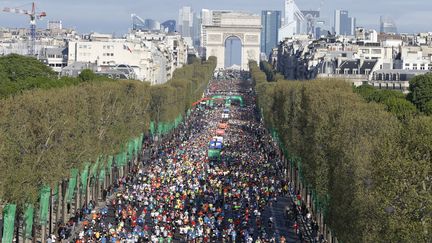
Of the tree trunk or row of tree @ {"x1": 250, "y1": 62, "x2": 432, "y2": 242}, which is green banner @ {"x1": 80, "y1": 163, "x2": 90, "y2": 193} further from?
row of tree @ {"x1": 250, "y1": 62, "x2": 432, "y2": 242}

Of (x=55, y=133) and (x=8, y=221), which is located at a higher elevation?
(x=55, y=133)

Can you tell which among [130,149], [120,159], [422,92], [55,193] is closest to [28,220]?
[55,193]

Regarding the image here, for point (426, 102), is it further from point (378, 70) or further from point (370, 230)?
point (370, 230)

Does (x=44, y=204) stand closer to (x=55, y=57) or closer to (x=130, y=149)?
(x=130, y=149)

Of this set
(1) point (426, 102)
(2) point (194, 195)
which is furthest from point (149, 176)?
(1) point (426, 102)

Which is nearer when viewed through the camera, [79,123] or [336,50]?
[79,123]
